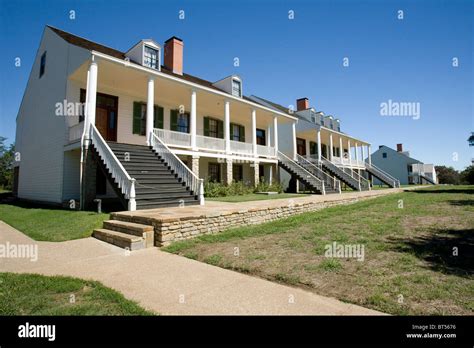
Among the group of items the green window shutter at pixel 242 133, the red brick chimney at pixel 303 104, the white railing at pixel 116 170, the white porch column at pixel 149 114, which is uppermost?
the red brick chimney at pixel 303 104

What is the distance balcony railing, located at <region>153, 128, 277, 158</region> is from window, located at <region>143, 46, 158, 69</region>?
417 centimetres

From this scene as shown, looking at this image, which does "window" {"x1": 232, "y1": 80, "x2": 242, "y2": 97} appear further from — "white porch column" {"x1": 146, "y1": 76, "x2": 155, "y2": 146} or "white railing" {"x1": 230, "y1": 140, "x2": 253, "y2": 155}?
"white porch column" {"x1": 146, "y1": 76, "x2": 155, "y2": 146}

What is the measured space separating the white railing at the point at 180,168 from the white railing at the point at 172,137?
0.79 metres

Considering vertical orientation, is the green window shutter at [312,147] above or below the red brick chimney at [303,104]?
below

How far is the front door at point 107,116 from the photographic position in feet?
41.8

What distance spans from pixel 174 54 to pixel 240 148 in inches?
304

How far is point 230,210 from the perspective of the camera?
743 cm

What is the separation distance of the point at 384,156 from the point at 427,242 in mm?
46859

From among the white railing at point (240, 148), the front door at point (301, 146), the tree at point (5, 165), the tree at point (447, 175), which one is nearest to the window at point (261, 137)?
the white railing at point (240, 148)

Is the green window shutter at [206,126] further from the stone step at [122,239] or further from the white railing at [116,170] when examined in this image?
the stone step at [122,239]

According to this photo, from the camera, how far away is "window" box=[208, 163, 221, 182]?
1780 cm

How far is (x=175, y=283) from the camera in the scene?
3631 millimetres
